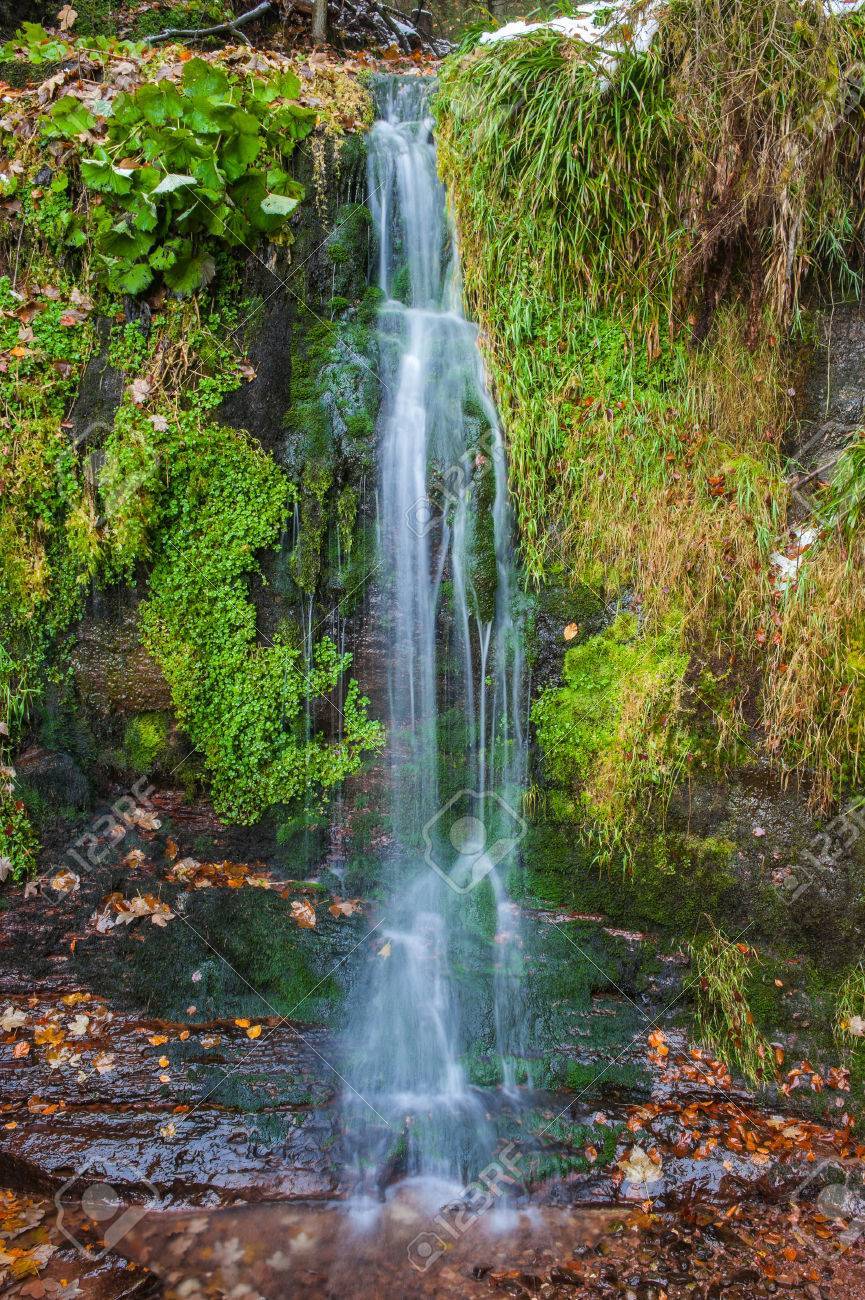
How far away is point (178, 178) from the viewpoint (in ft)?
12.8

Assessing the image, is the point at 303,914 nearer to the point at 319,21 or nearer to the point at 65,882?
the point at 65,882

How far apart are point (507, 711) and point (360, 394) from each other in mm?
2079

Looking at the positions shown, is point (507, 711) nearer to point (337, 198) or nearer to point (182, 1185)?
point (182, 1185)

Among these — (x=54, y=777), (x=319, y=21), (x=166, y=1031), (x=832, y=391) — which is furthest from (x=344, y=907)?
(x=319, y=21)

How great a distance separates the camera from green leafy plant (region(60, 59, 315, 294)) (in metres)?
4.02

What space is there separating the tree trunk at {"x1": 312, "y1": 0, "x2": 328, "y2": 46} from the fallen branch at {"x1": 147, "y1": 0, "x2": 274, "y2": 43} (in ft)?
1.40

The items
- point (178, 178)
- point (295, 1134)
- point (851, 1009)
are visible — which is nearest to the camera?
point (295, 1134)

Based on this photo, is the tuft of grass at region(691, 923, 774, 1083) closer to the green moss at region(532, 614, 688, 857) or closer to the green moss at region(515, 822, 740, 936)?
the green moss at region(515, 822, 740, 936)

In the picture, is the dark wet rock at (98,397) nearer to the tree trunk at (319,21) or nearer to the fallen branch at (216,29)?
the fallen branch at (216,29)

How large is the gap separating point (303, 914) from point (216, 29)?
22.7 ft

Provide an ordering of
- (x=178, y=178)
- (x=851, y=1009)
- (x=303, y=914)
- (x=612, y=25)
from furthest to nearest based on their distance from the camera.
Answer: (x=303, y=914) → (x=612, y=25) → (x=178, y=178) → (x=851, y=1009)

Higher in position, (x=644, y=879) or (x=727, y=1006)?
(x=644, y=879)

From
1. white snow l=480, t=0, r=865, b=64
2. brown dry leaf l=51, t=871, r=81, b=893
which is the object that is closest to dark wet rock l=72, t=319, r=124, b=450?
brown dry leaf l=51, t=871, r=81, b=893

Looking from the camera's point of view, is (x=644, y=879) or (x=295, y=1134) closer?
(x=295, y=1134)
